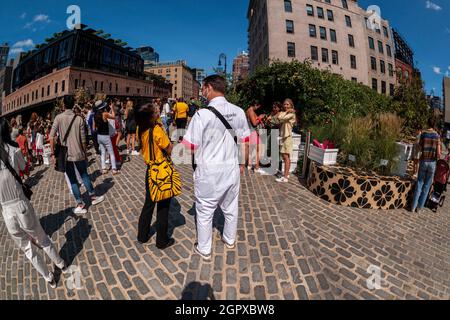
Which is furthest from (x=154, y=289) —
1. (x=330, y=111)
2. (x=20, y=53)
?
(x=20, y=53)

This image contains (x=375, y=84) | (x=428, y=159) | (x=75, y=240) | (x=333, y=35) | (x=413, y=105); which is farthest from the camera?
(x=375, y=84)

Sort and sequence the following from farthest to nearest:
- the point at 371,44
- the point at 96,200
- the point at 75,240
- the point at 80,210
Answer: the point at 371,44, the point at 96,200, the point at 80,210, the point at 75,240

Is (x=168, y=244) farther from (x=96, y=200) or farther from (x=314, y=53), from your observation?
(x=314, y=53)

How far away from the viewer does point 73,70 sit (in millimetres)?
41312

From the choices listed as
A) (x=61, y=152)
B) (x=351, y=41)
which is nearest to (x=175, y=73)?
(x=351, y=41)

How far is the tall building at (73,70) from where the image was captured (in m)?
42.0

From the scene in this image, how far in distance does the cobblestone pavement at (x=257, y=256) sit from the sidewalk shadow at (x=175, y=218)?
0.8 inches

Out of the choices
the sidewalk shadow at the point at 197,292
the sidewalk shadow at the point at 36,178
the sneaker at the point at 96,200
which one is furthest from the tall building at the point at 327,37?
the sidewalk shadow at the point at 197,292

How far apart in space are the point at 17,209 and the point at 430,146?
301 inches

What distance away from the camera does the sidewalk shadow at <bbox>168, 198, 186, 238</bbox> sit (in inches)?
145

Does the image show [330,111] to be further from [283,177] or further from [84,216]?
[84,216]

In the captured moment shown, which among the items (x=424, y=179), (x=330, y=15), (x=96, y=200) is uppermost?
(x=330, y=15)

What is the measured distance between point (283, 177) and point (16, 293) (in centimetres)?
548

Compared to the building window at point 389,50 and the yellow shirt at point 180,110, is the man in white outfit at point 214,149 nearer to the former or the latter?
the yellow shirt at point 180,110
